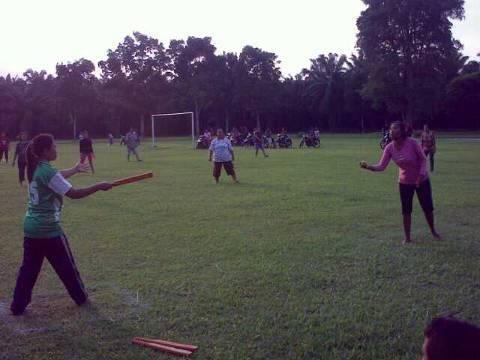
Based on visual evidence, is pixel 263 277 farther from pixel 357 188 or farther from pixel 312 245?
pixel 357 188

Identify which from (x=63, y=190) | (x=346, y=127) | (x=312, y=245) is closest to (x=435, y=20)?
Result: (x=346, y=127)

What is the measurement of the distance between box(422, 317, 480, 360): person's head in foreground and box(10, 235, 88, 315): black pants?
4075 mm

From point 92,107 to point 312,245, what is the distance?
64.8m

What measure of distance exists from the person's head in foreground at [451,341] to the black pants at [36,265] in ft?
13.4

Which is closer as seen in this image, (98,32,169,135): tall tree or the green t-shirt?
the green t-shirt

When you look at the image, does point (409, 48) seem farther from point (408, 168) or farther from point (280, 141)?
point (408, 168)

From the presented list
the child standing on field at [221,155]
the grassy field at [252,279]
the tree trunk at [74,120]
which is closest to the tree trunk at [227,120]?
the tree trunk at [74,120]

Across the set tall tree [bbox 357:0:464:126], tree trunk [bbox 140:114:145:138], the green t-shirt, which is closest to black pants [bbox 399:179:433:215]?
the green t-shirt

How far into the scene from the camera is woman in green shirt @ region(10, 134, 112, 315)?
197 inches

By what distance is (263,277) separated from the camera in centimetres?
613

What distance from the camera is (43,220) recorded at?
16.6 feet

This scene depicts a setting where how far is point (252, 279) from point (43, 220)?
235 centimetres

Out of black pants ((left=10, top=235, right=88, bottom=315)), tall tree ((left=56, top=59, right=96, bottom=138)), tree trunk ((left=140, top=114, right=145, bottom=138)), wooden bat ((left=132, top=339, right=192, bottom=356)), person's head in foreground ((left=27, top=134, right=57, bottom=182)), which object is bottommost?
wooden bat ((left=132, top=339, right=192, bottom=356))

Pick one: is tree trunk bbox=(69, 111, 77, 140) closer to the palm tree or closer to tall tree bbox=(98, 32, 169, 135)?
tall tree bbox=(98, 32, 169, 135)
